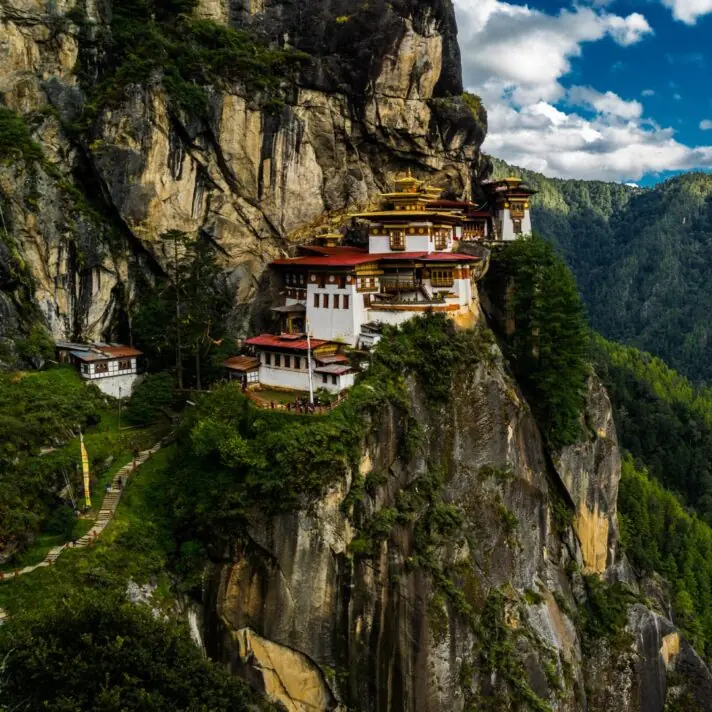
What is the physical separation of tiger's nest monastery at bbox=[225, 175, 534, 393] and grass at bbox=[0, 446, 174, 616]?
9.74m

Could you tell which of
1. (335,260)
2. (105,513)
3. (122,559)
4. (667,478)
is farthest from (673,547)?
(122,559)

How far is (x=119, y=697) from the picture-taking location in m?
18.5

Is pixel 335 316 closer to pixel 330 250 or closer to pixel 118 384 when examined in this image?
pixel 330 250

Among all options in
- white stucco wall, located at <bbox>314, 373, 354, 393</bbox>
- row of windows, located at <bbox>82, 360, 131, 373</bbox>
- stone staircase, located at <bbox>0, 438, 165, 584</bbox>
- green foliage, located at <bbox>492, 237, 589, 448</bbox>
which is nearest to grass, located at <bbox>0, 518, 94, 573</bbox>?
stone staircase, located at <bbox>0, 438, 165, 584</bbox>

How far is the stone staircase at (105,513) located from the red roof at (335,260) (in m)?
14.7

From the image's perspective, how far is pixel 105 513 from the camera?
29703 millimetres

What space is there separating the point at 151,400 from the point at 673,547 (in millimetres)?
58676

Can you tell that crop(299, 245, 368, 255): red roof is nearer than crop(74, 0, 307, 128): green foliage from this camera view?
No

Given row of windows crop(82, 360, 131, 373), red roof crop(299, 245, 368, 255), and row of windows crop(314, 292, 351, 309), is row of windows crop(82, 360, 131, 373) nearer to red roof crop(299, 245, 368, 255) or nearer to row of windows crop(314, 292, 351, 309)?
row of windows crop(314, 292, 351, 309)

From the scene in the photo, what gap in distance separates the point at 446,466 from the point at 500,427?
5030 millimetres

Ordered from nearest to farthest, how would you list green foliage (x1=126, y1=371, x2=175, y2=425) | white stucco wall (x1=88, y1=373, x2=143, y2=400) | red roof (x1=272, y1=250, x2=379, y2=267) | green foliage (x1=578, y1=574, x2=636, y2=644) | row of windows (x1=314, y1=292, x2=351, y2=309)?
1. green foliage (x1=126, y1=371, x2=175, y2=425)
2. white stucco wall (x1=88, y1=373, x2=143, y2=400)
3. red roof (x1=272, y1=250, x2=379, y2=267)
4. row of windows (x1=314, y1=292, x2=351, y2=309)
5. green foliage (x1=578, y1=574, x2=636, y2=644)

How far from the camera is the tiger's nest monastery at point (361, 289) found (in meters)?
38.9

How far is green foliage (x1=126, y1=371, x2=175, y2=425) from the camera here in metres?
37.5

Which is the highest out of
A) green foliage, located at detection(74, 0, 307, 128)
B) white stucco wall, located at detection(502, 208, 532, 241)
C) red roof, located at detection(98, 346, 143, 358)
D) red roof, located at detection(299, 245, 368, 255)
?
green foliage, located at detection(74, 0, 307, 128)
